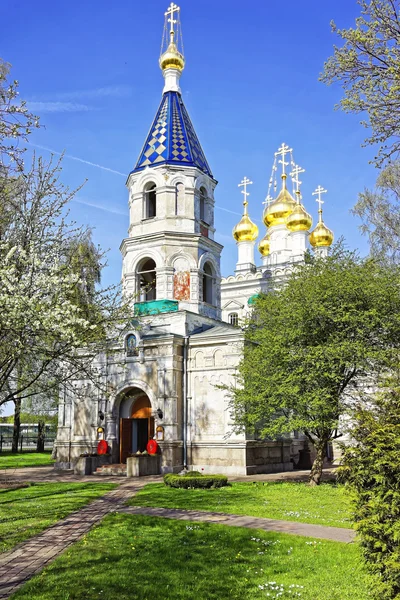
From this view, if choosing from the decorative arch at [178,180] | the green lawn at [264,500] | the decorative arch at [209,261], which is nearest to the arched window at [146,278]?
the decorative arch at [209,261]

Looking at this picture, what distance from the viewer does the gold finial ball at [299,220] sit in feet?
127

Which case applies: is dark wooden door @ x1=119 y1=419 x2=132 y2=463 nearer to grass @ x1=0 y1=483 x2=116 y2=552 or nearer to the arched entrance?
the arched entrance

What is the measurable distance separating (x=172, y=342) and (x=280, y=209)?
21.6 m

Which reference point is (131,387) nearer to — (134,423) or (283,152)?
(134,423)

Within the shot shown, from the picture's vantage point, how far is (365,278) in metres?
18.1

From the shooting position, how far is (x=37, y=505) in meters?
13.9

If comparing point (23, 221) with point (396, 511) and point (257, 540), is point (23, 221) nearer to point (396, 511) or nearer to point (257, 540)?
point (257, 540)

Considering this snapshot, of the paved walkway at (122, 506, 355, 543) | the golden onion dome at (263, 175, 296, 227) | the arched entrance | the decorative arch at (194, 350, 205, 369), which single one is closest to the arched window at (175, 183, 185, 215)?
the decorative arch at (194, 350, 205, 369)

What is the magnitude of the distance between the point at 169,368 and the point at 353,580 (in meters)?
16.1

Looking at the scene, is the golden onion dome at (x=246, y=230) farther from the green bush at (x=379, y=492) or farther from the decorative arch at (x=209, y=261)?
the green bush at (x=379, y=492)

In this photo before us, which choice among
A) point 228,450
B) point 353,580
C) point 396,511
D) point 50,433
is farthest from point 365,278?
point 50,433

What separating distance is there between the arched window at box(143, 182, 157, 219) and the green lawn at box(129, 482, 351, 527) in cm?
1314

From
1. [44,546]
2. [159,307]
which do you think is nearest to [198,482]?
[44,546]

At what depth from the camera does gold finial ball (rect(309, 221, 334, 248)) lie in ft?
135
